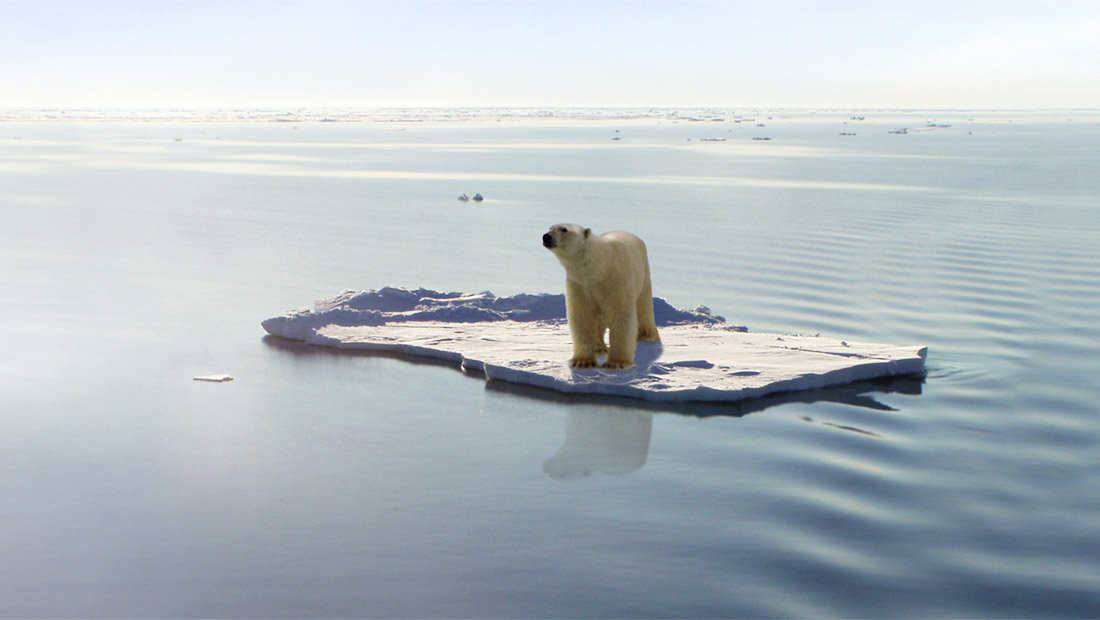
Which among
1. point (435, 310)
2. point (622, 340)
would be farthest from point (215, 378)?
point (622, 340)

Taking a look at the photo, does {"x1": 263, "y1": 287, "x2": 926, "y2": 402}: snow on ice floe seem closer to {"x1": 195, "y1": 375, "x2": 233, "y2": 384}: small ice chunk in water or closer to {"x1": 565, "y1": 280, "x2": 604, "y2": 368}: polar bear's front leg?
{"x1": 565, "y1": 280, "x2": 604, "y2": 368}: polar bear's front leg

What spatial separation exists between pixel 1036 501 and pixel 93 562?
457cm

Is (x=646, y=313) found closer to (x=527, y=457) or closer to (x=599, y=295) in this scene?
(x=599, y=295)

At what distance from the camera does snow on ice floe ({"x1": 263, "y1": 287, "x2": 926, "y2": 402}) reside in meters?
7.36

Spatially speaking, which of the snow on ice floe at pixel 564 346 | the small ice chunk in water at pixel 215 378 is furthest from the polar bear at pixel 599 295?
the small ice chunk in water at pixel 215 378

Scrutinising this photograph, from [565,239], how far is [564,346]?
133cm

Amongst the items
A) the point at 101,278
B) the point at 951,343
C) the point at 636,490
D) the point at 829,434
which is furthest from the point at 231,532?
the point at 101,278

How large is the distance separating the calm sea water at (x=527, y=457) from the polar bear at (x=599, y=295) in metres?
0.70

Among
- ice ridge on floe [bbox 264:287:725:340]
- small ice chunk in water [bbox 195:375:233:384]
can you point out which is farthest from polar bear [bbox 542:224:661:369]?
small ice chunk in water [bbox 195:375:233:384]

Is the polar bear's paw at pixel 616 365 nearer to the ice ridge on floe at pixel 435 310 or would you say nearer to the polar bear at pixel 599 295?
the polar bear at pixel 599 295

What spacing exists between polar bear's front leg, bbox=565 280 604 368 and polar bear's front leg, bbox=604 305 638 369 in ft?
0.49

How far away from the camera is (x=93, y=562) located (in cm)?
458

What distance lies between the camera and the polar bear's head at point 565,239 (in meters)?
7.35

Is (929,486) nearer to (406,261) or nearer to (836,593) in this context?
(836,593)
